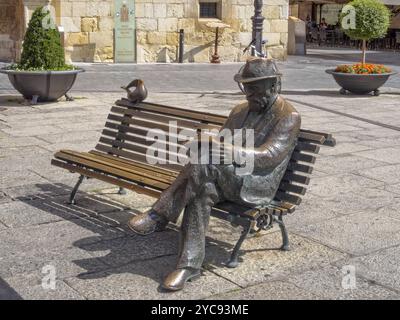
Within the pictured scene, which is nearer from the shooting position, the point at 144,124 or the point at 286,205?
the point at 286,205

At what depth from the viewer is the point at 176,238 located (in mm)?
5215

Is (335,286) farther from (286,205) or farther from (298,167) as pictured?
(298,167)

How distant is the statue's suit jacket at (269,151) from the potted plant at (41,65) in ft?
23.9

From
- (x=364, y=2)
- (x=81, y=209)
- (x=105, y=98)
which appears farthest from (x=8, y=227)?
(x=364, y=2)

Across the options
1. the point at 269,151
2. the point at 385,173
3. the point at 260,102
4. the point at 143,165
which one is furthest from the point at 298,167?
the point at 385,173

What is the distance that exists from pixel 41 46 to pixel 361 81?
577cm

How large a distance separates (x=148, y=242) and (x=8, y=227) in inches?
42.3

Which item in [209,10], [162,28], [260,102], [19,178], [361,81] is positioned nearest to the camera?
[260,102]

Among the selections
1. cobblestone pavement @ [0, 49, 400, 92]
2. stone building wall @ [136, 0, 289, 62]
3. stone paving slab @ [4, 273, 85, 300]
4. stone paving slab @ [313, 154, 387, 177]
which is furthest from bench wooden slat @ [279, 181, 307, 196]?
stone building wall @ [136, 0, 289, 62]

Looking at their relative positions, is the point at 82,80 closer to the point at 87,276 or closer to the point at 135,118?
the point at 135,118

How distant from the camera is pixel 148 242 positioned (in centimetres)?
513

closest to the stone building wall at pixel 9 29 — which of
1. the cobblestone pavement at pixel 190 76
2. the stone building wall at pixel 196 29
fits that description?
the cobblestone pavement at pixel 190 76

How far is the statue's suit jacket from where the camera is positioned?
4.60 m

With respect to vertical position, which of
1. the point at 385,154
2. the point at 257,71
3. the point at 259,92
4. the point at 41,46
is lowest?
the point at 385,154
